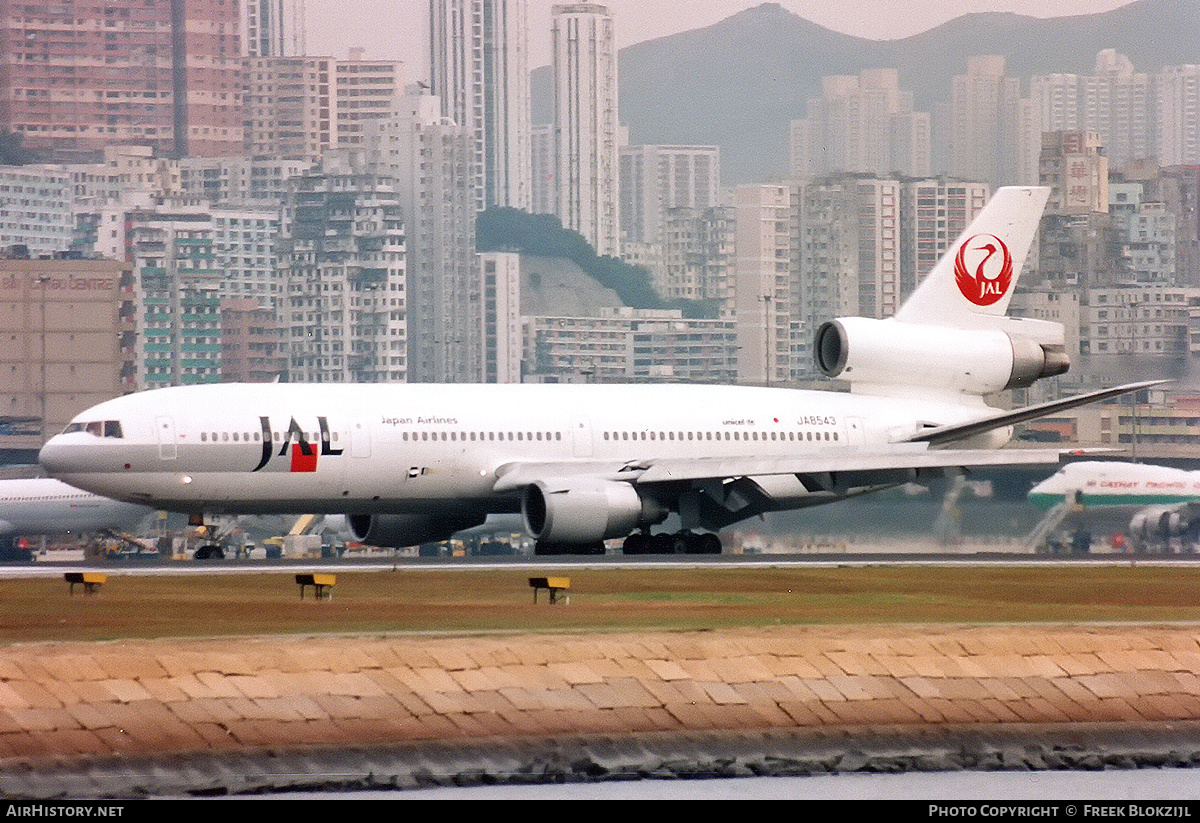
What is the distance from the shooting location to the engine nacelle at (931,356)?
5653 cm

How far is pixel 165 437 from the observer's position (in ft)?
155

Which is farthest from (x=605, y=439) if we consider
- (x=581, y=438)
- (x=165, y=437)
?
(x=165, y=437)

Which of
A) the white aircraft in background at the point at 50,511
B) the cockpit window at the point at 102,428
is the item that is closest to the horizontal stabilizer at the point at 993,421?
the cockpit window at the point at 102,428

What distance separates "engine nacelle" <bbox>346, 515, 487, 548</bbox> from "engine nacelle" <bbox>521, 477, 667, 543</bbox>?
3.55 meters

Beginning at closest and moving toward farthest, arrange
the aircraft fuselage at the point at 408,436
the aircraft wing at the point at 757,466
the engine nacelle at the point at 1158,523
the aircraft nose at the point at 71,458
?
the aircraft nose at the point at 71,458
the aircraft fuselage at the point at 408,436
the aircraft wing at the point at 757,466
the engine nacelle at the point at 1158,523

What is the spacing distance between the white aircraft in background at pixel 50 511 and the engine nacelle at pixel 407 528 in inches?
1993

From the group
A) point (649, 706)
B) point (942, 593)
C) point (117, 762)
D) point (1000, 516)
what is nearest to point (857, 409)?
point (1000, 516)

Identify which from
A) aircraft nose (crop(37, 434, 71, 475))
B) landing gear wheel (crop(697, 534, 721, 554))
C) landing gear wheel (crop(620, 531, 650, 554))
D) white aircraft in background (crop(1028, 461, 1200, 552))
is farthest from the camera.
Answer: white aircraft in background (crop(1028, 461, 1200, 552))

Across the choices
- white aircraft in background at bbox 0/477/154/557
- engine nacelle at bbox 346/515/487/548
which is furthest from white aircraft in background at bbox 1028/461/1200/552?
white aircraft in background at bbox 0/477/154/557

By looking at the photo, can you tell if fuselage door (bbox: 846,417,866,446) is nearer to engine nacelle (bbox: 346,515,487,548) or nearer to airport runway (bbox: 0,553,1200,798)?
engine nacelle (bbox: 346,515,487,548)

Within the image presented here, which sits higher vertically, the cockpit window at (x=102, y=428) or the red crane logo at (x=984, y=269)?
the red crane logo at (x=984, y=269)

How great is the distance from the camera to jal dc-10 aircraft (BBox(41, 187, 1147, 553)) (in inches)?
1875

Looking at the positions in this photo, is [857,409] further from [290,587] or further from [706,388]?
[290,587]

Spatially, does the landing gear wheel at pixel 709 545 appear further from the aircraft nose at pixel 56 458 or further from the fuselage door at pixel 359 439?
the aircraft nose at pixel 56 458
